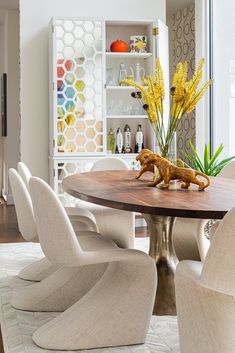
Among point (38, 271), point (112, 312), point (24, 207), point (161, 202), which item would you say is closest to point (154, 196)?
point (161, 202)

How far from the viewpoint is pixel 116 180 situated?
11.2 feet

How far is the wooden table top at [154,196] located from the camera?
7.10 feet

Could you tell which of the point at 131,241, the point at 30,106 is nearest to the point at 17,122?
the point at 30,106

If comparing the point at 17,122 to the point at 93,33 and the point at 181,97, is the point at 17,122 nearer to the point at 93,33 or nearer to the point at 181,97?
the point at 93,33

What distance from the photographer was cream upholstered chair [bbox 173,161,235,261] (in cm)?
371

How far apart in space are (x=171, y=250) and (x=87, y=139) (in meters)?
2.76

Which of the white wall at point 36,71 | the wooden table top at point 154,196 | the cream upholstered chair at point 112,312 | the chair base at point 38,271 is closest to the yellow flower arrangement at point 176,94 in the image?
the wooden table top at point 154,196

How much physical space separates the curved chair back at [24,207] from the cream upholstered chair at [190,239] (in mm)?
1013

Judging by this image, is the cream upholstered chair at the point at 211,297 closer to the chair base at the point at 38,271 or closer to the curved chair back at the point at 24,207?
the curved chair back at the point at 24,207

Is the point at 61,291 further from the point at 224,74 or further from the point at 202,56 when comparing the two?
the point at 202,56

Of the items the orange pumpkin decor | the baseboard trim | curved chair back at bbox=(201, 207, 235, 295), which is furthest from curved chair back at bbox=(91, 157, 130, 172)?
the baseboard trim

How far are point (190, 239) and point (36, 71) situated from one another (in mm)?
2935

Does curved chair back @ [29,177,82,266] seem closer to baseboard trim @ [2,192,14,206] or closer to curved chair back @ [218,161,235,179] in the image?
curved chair back @ [218,161,235,179]

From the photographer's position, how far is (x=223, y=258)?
6.00 feet
